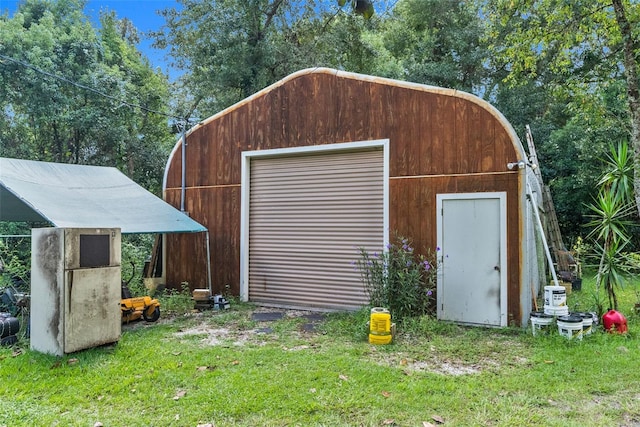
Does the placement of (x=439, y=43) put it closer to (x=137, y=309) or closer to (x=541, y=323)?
(x=541, y=323)

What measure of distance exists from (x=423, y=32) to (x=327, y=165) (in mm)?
11377

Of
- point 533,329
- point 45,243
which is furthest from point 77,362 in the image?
point 533,329

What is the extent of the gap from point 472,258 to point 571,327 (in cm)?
140

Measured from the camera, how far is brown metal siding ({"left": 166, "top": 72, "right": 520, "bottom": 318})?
18.3ft

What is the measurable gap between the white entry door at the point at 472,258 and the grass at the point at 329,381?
458mm

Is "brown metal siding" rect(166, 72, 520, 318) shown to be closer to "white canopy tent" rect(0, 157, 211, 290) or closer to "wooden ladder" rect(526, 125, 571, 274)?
"white canopy tent" rect(0, 157, 211, 290)

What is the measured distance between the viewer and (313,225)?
693cm

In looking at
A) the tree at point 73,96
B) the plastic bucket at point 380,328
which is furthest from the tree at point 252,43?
the plastic bucket at point 380,328

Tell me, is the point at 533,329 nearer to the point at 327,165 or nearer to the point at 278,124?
the point at 327,165

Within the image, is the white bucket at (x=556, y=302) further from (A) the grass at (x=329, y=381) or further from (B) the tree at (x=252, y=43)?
(B) the tree at (x=252, y=43)

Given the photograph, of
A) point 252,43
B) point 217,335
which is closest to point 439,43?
point 252,43

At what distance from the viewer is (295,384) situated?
3.45 meters

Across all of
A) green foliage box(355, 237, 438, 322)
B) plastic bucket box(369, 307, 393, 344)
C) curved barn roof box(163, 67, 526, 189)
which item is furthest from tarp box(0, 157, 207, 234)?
plastic bucket box(369, 307, 393, 344)

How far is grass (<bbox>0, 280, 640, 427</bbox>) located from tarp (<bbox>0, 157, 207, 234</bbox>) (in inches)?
58.8
